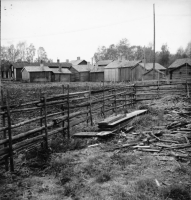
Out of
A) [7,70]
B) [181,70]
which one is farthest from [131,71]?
[7,70]

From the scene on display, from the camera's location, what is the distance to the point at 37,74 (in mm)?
47031

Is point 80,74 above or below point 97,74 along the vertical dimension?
above

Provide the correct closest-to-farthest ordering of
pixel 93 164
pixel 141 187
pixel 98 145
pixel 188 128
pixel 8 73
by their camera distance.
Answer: pixel 141 187
pixel 93 164
pixel 98 145
pixel 188 128
pixel 8 73

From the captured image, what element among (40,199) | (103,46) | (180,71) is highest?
(103,46)

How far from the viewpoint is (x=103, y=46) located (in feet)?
344

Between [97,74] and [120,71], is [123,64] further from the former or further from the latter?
[97,74]

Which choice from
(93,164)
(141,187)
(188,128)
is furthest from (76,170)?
(188,128)

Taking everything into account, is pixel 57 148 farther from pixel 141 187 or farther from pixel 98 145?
pixel 141 187

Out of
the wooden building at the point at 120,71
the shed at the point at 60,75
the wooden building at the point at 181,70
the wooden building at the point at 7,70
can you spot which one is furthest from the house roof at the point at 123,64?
the wooden building at the point at 7,70

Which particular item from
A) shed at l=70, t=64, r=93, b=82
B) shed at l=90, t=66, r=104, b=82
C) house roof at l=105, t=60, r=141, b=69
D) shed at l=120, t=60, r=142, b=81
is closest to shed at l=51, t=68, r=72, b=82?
shed at l=70, t=64, r=93, b=82

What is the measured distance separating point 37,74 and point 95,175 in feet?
147

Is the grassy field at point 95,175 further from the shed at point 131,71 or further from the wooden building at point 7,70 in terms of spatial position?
the wooden building at point 7,70

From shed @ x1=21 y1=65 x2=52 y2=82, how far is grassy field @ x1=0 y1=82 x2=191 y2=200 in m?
42.1

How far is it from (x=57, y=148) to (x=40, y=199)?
250cm
